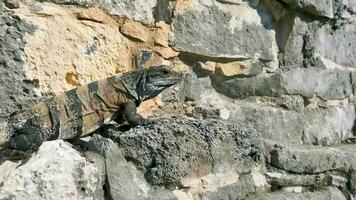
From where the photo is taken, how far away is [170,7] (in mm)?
2559

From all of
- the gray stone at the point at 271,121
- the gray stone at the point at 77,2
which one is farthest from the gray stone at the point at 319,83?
the gray stone at the point at 77,2

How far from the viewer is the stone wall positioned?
2143mm

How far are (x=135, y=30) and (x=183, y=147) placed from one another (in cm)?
59

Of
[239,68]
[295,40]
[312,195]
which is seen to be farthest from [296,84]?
[312,195]

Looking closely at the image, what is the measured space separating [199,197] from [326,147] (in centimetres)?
91

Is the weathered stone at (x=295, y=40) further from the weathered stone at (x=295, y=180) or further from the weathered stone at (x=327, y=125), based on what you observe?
the weathered stone at (x=295, y=180)

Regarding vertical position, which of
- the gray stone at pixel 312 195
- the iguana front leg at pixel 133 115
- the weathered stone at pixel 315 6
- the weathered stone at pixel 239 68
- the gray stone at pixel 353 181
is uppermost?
the weathered stone at pixel 315 6

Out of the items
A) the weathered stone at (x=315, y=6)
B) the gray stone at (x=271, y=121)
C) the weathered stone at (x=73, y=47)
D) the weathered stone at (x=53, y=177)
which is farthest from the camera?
the weathered stone at (x=315, y=6)

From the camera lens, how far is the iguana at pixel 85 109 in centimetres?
209

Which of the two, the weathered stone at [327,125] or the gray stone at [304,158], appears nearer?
the gray stone at [304,158]

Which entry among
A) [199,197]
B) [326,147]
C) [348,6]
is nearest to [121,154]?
[199,197]

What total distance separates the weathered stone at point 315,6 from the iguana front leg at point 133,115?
1.00m

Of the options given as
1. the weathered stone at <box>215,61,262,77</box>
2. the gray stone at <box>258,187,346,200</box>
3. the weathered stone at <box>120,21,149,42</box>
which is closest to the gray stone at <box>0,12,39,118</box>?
the weathered stone at <box>120,21,149,42</box>

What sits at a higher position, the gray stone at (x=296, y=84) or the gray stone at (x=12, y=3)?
the gray stone at (x=12, y=3)
